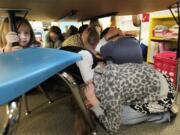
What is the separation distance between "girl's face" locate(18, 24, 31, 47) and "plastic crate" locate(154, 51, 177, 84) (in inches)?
48.0

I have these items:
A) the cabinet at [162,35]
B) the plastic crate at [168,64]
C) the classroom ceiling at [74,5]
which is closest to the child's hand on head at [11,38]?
the classroom ceiling at [74,5]

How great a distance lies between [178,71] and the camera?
1.33m

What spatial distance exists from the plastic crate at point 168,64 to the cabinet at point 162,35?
0.43 metres

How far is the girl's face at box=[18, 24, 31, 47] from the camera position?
4.44 ft

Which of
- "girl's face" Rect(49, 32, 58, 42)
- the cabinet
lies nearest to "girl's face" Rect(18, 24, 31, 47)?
"girl's face" Rect(49, 32, 58, 42)

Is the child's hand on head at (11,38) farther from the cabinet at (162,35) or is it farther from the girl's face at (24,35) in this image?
the cabinet at (162,35)

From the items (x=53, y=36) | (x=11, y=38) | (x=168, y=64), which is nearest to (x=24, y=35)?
(x=11, y=38)

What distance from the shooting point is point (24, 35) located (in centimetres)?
138

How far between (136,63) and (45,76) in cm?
83

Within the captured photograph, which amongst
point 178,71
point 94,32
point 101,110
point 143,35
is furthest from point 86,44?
point 143,35

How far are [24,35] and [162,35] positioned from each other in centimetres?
165

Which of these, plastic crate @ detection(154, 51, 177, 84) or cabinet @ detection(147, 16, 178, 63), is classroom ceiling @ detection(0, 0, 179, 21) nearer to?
plastic crate @ detection(154, 51, 177, 84)

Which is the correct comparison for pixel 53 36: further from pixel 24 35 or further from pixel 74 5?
pixel 74 5

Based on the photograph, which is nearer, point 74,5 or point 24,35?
point 74,5
